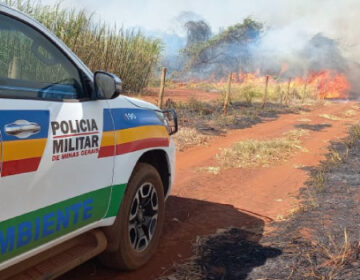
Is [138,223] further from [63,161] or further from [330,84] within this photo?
[330,84]

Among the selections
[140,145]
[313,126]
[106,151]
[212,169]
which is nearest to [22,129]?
[106,151]

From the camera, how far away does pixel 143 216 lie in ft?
12.0

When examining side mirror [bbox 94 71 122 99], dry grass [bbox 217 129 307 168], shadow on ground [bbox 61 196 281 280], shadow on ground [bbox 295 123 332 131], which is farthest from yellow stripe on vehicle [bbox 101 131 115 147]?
shadow on ground [bbox 295 123 332 131]

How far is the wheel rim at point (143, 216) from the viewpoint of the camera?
11.4 ft

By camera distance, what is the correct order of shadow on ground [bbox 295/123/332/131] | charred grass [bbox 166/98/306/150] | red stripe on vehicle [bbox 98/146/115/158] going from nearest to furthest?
red stripe on vehicle [bbox 98/146/115/158] < charred grass [bbox 166/98/306/150] < shadow on ground [bbox 295/123/332/131]

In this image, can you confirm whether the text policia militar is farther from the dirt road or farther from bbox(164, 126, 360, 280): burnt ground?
bbox(164, 126, 360, 280): burnt ground

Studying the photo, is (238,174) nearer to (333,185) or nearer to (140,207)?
(333,185)

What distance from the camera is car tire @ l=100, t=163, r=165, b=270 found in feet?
10.7

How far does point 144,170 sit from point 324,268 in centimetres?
167

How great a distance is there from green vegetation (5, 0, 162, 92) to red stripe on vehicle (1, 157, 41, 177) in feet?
28.7

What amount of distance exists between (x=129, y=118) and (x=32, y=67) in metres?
0.80

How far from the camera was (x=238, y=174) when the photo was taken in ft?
24.0

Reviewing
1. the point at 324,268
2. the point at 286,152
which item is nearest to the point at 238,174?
the point at 286,152

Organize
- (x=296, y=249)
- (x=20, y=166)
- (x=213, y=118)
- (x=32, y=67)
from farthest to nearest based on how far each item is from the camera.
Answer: (x=213, y=118) → (x=296, y=249) → (x=32, y=67) → (x=20, y=166)
